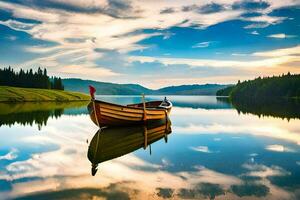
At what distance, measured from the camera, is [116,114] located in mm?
31781

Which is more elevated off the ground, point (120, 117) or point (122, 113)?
point (122, 113)

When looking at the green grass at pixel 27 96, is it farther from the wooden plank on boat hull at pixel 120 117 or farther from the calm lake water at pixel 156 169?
the calm lake water at pixel 156 169

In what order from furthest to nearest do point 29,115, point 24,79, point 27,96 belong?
point 24,79
point 27,96
point 29,115

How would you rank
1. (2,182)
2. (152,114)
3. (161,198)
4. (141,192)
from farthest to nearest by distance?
(152,114), (2,182), (141,192), (161,198)

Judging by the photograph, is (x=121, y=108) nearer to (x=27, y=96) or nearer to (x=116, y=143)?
(x=116, y=143)

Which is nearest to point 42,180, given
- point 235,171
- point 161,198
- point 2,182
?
point 2,182

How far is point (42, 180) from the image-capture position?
13609 millimetres

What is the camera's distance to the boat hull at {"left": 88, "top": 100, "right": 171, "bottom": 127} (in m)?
30.4

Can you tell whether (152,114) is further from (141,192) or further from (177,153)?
(141,192)

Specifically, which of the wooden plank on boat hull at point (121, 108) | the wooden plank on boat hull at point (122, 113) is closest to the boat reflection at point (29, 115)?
the wooden plank on boat hull at point (122, 113)

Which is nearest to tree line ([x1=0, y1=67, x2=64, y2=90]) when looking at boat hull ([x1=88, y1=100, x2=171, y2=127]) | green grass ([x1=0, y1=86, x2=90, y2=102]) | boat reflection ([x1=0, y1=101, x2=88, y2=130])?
green grass ([x1=0, y1=86, x2=90, y2=102])

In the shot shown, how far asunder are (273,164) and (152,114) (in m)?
20.9

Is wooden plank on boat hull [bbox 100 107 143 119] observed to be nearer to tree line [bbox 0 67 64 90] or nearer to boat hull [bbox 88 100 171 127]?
boat hull [bbox 88 100 171 127]

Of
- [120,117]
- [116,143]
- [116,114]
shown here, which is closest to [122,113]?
[120,117]
